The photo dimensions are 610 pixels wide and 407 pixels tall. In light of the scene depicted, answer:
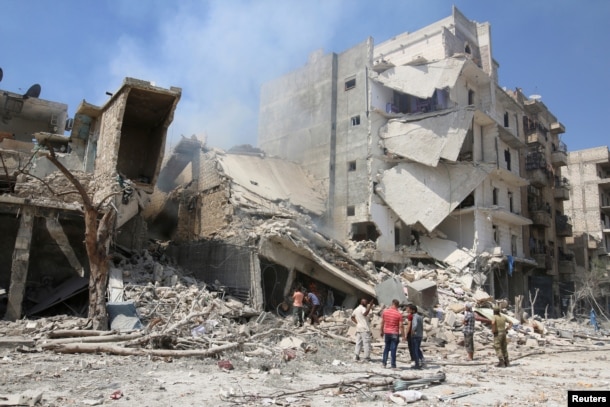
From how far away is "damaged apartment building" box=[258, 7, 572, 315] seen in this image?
24750mm

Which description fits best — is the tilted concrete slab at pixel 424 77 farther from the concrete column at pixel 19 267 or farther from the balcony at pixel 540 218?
the concrete column at pixel 19 267

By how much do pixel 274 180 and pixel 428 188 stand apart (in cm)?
800

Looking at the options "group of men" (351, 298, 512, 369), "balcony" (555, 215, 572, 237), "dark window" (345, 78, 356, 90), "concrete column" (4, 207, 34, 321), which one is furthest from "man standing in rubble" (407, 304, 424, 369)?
"balcony" (555, 215, 572, 237)

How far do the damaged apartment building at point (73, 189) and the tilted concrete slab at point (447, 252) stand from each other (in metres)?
14.8

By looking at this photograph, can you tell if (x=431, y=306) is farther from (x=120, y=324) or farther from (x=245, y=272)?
(x=120, y=324)

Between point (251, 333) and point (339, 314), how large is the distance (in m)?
4.80

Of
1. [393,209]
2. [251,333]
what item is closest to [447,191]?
[393,209]

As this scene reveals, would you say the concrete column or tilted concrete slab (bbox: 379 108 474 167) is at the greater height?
tilted concrete slab (bbox: 379 108 474 167)

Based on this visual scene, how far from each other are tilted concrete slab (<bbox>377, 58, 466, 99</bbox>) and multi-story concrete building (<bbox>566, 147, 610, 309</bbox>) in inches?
960

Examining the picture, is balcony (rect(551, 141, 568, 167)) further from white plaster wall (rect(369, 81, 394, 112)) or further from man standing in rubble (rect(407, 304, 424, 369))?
man standing in rubble (rect(407, 304, 424, 369))

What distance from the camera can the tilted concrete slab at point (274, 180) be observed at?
21.1m

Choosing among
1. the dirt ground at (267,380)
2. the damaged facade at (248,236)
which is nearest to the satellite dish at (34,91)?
the damaged facade at (248,236)

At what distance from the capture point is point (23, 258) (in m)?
12.6

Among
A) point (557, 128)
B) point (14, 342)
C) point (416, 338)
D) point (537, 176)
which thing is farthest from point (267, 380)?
point (557, 128)
